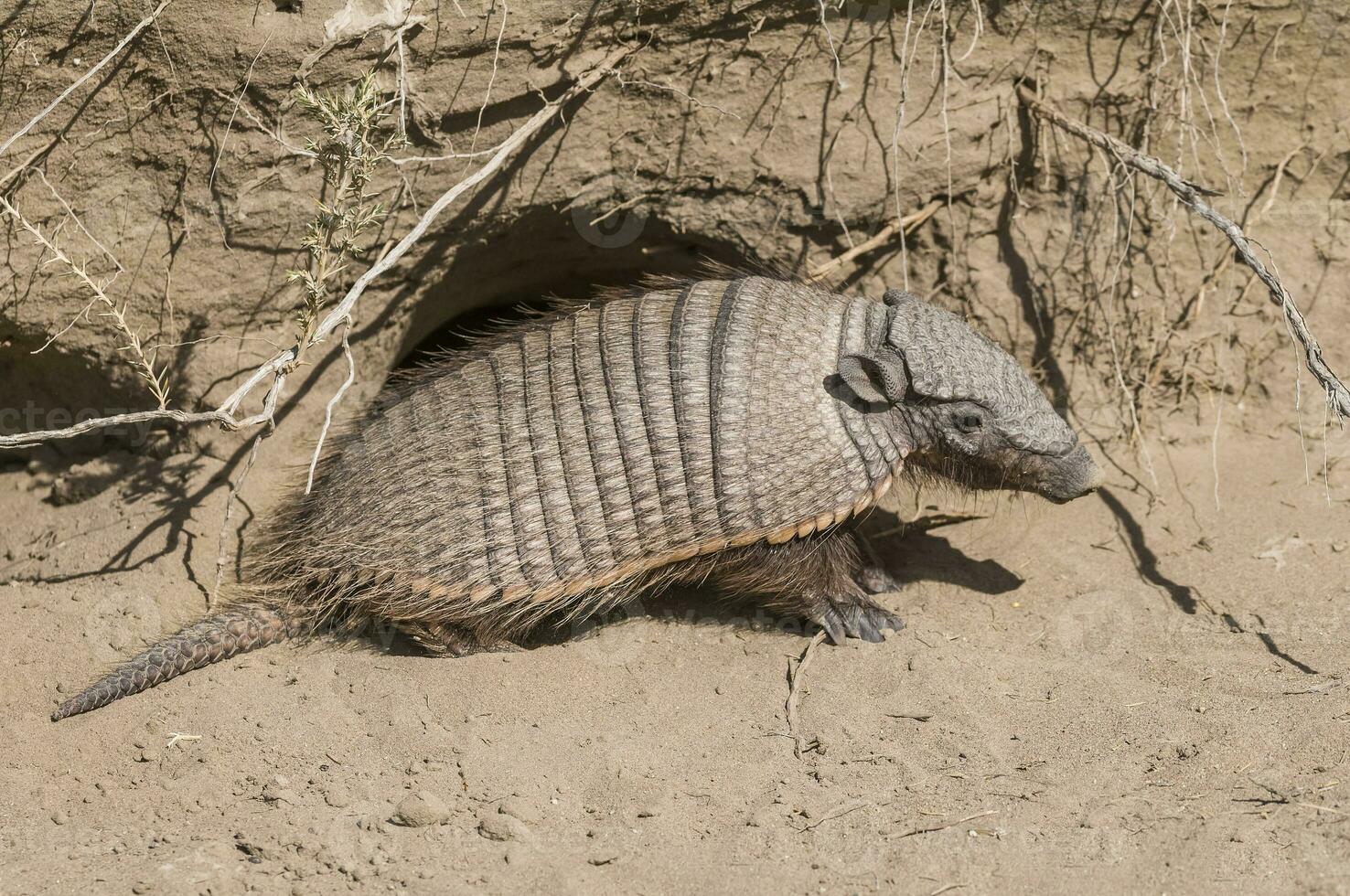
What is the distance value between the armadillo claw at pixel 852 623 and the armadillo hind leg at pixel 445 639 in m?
1.52

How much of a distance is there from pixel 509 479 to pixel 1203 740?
3094 mm

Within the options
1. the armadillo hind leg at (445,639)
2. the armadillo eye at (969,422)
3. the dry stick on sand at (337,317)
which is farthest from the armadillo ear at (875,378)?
the armadillo hind leg at (445,639)

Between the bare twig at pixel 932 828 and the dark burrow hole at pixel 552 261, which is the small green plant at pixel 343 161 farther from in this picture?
the bare twig at pixel 932 828

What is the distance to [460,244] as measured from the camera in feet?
19.5

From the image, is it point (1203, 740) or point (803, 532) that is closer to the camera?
point (1203, 740)

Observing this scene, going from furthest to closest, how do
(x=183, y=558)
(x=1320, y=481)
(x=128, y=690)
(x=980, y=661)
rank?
1. (x=1320, y=481)
2. (x=183, y=558)
3. (x=980, y=661)
4. (x=128, y=690)

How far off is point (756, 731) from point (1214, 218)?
3.22 meters

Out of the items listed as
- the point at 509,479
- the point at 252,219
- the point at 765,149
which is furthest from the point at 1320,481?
the point at 252,219

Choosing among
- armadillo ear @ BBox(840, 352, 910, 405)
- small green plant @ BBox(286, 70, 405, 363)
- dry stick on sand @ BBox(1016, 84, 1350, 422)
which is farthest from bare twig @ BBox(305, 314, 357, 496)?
dry stick on sand @ BBox(1016, 84, 1350, 422)

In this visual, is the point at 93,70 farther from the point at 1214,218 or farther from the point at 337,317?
the point at 1214,218

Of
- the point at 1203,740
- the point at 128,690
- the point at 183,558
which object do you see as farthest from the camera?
the point at 183,558

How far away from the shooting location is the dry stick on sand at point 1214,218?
200 inches

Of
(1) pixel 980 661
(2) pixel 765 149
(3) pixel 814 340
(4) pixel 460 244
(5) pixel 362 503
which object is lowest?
(1) pixel 980 661

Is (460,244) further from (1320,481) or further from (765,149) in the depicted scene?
(1320,481)
